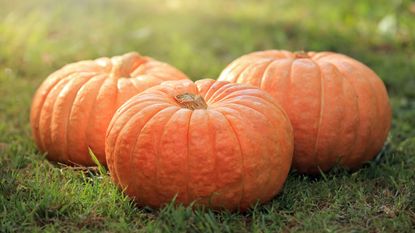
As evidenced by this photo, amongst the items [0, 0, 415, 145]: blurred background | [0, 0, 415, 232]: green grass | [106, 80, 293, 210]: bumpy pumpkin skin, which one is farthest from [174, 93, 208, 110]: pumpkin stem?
[0, 0, 415, 145]: blurred background

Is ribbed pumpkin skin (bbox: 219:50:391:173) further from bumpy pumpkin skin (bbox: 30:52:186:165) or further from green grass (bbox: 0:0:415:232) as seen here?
bumpy pumpkin skin (bbox: 30:52:186:165)

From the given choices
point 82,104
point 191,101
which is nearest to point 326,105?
point 191,101

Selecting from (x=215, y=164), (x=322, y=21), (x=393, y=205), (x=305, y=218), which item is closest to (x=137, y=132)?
(x=215, y=164)

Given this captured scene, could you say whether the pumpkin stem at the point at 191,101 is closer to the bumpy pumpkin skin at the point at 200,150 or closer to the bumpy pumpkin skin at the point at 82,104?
the bumpy pumpkin skin at the point at 200,150

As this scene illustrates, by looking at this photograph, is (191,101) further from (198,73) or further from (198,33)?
(198,33)

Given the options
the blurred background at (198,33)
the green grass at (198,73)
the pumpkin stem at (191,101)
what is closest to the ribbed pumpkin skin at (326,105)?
the green grass at (198,73)

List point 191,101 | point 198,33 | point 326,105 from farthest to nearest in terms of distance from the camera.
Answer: point 198,33 < point 326,105 < point 191,101

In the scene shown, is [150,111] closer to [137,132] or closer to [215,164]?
[137,132]
